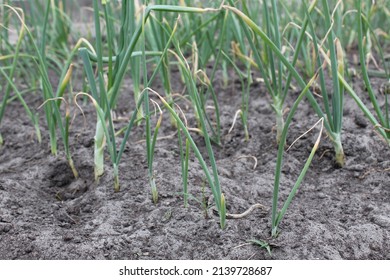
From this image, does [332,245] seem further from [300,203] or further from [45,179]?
[45,179]

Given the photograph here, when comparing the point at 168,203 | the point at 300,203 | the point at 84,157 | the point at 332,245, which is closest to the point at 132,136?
the point at 84,157

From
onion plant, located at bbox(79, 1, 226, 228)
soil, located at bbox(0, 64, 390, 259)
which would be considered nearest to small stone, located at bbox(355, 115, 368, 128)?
soil, located at bbox(0, 64, 390, 259)

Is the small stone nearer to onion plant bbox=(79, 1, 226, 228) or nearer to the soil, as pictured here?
the soil

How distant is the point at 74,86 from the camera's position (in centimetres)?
253

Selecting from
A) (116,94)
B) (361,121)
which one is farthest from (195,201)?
(361,121)

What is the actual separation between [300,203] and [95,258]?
0.53m

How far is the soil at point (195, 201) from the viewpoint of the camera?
4.53 ft

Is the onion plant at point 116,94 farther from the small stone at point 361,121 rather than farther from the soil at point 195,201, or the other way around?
the small stone at point 361,121

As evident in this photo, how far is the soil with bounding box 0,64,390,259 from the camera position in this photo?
1.38 meters

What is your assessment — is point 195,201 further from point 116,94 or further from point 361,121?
point 361,121

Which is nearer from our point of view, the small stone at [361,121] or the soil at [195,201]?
the soil at [195,201]

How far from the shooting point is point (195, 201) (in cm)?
155

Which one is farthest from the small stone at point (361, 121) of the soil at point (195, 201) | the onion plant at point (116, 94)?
the onion plant at point (116, 94)
